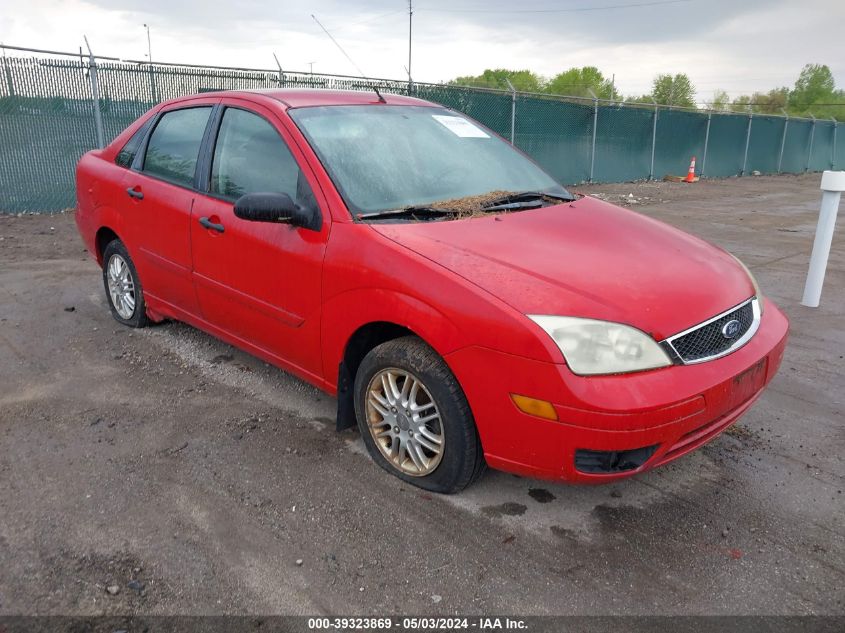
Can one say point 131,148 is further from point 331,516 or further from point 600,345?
point 600,345

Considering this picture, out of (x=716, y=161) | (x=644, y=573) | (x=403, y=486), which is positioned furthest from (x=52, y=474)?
(x=716, y=161)

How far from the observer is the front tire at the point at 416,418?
2.64 meters

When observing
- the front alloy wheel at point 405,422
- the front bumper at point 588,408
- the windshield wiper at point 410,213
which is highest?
the windshield wiper at point 410,213

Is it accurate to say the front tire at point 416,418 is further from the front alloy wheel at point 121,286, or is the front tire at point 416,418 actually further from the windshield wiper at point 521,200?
the front alloy wheel at point 121,286

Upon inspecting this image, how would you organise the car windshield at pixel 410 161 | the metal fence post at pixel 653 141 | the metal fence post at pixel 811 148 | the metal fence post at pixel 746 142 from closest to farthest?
1. the car windshield at pixel 410 161
2. the metal fence post at pixel 653 141
3. the metal fence post at pixel 746 142
4. the metal fence post at pixel 811 148

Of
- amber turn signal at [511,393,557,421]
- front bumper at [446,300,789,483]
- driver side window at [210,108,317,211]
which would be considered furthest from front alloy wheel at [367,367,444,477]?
driver side window at [210,108,317,211]

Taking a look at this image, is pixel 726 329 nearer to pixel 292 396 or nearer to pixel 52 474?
pixel 292 396

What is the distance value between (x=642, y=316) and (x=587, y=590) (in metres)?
1.02

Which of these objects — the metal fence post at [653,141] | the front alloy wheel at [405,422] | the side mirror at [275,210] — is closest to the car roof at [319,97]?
the side mirror at [275,210]

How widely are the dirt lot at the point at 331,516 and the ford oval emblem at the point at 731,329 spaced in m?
0.75

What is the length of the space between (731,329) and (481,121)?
518 inches

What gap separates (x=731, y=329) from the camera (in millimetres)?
2748

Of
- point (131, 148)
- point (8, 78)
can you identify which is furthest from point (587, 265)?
point (8, 78)

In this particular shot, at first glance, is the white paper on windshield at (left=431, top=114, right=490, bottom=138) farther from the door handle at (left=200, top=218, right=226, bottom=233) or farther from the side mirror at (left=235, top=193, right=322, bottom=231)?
the door handle at (left=200, top=218, right=226, bottom=233)
